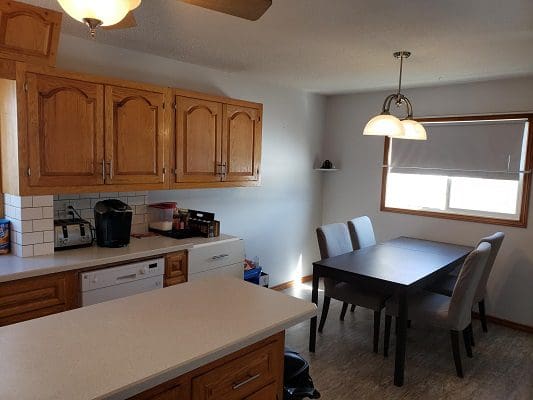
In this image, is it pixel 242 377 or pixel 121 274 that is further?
pixel 121 274

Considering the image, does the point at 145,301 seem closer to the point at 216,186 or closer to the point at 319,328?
the point at 216,186

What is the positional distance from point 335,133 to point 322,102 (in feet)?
1.30

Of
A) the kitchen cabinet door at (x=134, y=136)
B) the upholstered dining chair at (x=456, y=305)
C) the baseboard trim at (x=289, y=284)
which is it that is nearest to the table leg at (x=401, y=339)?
the upholstered dining chair at (x=456, y=305)

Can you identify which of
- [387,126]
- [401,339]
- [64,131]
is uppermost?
[387,126]

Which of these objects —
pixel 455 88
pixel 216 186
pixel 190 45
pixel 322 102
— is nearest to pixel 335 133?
pixel 322 102

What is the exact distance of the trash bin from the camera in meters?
1.80

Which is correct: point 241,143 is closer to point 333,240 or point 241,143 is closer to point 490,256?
point 333,240

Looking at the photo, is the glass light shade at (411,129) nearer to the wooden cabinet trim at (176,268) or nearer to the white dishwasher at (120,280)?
the wooden cabinet trim at (176,268)

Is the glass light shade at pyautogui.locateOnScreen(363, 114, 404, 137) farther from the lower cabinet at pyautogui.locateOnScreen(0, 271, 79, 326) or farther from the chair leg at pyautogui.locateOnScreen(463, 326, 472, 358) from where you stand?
the lower cabinet at pyautogui.locateOnScreen(0, 271, 79, 326)

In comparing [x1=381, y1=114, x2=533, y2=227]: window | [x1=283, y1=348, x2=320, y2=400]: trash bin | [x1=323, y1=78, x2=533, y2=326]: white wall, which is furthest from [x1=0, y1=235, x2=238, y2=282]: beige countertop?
[x1=381, y1=114, x2=533, y2=227]: window

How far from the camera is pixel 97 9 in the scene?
115 centimetres

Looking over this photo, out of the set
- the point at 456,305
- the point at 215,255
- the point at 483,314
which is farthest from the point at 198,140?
the point at 483,314

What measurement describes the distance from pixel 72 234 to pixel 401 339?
2.26 m

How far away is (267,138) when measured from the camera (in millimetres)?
4227
